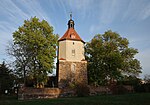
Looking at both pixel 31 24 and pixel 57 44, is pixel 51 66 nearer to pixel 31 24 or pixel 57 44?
pixel 57 44

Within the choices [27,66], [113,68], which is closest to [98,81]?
[113,68]

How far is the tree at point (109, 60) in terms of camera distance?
36969 mm

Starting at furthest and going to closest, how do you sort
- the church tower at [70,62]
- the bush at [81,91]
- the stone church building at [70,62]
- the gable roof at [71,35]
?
the gable roof at [71,35] < the church tower at [70,62] < the stone church building at [70,62] < the bush at [81,91]

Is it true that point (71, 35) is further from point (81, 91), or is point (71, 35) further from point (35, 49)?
point (81, 91)

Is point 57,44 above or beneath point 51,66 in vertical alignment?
above

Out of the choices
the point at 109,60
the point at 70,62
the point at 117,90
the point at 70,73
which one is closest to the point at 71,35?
the point at 70,62

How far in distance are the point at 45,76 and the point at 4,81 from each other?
6694 mm

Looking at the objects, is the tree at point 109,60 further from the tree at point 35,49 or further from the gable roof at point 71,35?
the tree at point 35,49

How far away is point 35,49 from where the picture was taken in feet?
104

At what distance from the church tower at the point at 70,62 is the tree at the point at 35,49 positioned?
2703 mm

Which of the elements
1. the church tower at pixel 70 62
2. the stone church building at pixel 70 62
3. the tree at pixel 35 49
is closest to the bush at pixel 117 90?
the stone church building at pixel 70 62

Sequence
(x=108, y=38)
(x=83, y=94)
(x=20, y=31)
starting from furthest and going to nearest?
1. (x=108, y=38)
2. (x=20, y=31)
3. (x=83, y=94)

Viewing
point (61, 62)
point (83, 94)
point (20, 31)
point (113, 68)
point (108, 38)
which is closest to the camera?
point (83, 94)

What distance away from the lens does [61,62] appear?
3484cm
